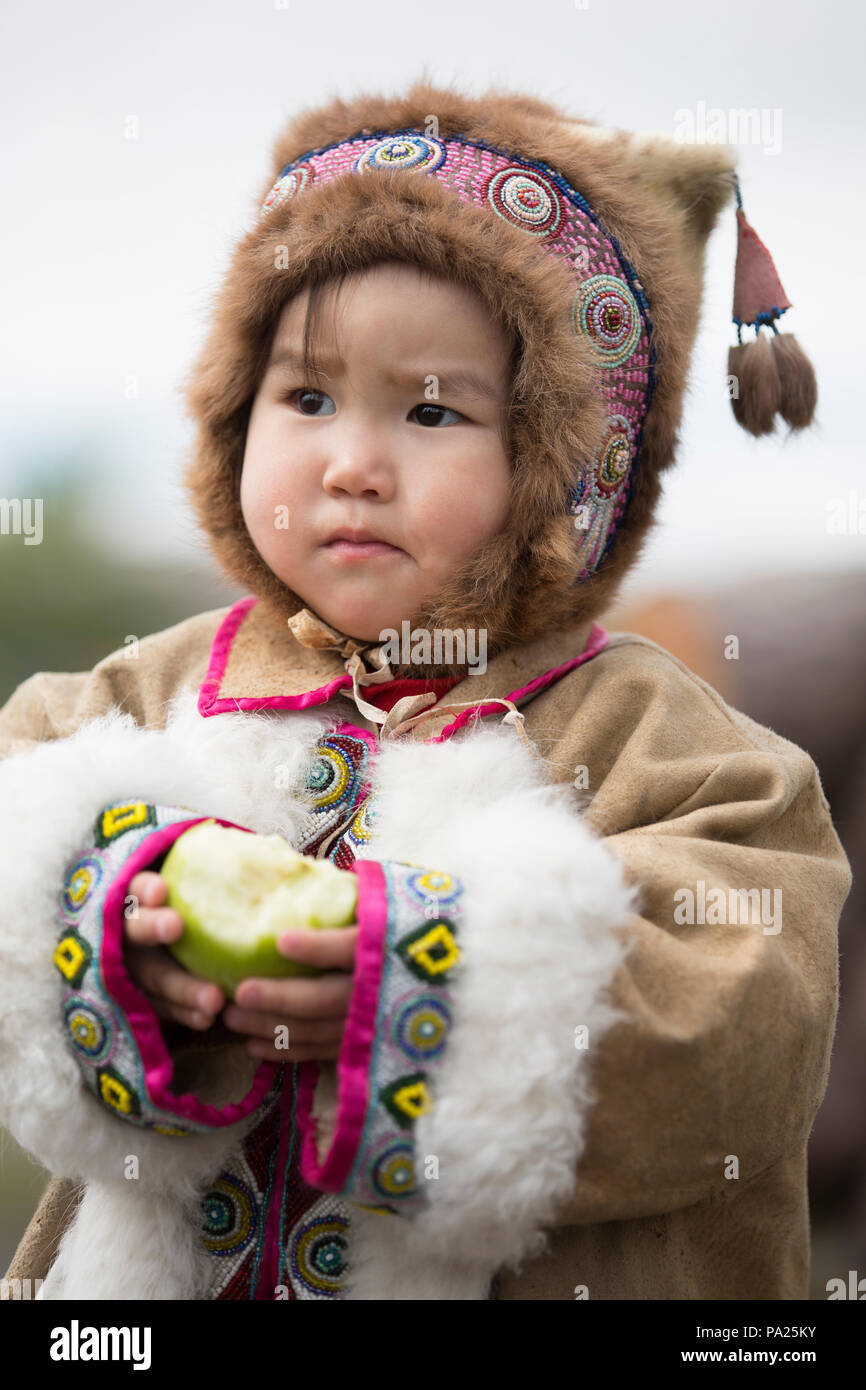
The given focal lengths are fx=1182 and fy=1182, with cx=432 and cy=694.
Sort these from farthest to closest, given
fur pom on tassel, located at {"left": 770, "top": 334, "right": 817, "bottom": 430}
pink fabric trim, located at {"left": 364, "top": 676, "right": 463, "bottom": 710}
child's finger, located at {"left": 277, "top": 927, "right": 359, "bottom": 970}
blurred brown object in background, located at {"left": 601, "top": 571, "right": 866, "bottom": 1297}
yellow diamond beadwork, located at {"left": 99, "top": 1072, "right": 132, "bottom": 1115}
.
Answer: blurred brown object in background, located at {"left": 601, "top": 571, "right": 866, "bottom": 1297}, fur pom on tassel, located at {"left": 770, "top": 334, "right": 817, "bottom": 430}, pink fabric trim, located at {"left": 364, "top": 676, "right": 463, "bottom": 710}, yellow diamond beadwork, located at {"left": 99, "top": 1072, "right": 132, "bottom": 1115}, child's finger, located at {"left": 277, "top": 927, "right": 359, "bottom": 970}

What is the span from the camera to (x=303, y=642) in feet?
5.70

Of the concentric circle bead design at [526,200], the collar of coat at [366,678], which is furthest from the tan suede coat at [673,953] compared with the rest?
the concentric circle bead design at [526,200]

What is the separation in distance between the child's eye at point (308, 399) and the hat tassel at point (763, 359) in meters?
0.69

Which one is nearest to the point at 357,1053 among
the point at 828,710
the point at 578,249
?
the point at 578,249

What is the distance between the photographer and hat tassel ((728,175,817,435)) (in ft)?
6.14

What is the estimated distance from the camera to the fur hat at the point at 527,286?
1604 mm

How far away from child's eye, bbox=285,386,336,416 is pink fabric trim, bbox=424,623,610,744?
46 cm

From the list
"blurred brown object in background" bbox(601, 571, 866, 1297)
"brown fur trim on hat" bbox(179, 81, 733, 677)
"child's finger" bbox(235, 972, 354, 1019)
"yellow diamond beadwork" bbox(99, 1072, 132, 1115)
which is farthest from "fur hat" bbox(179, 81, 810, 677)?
"blurred brown object in background" bbox(601, 571, 866, 1297)

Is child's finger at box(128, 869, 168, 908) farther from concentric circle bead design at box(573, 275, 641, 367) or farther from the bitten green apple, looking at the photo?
concentric circle bead design at box(573, 275, 641, 367)

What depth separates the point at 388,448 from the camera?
61.9 inches

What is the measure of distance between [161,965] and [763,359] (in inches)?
51.7

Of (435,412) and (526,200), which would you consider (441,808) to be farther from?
(526,200)
